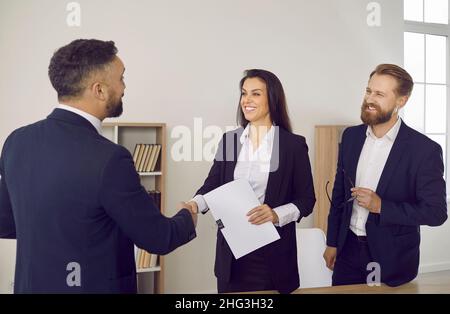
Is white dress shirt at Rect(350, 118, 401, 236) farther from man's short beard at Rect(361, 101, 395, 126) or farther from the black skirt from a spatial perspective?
the black skirt

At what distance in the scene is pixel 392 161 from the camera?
6.24ft

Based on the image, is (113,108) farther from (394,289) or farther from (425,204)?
(425,204)

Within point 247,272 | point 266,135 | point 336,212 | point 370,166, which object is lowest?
point 247,272

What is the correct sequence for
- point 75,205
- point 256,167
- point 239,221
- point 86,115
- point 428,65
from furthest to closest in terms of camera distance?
point 428,65 < point 256,167 < point 239,221 < point 86,115 < point 75,205

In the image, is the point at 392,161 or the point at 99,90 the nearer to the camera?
the point at 99,90

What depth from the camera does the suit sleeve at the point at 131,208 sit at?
124cm

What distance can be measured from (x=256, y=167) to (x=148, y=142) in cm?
172

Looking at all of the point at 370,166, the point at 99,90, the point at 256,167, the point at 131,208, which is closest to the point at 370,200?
the point at 370,166

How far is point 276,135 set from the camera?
7.09 feet

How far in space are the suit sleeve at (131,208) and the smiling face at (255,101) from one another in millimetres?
915

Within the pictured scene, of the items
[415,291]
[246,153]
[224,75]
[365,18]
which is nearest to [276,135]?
[246,153]

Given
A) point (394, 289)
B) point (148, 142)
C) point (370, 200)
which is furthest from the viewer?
point (148, 142)

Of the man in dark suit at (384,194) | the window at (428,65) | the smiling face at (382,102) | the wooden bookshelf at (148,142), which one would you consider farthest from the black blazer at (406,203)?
the window at (428,65)

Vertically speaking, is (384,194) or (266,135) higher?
(266,135)
